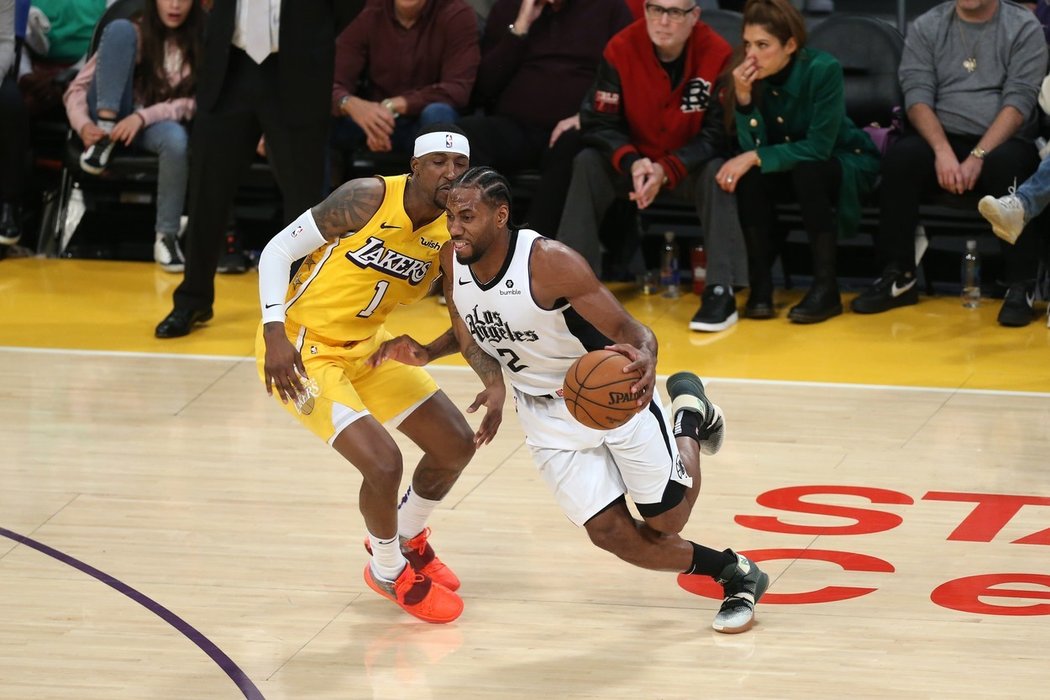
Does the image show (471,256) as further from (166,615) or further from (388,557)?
(166,615)

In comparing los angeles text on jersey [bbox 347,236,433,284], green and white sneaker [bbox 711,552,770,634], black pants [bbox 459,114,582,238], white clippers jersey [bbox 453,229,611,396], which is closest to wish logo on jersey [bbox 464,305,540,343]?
white clippers jersey [bbox 453,229,611,396]

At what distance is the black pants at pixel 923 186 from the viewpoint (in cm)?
800

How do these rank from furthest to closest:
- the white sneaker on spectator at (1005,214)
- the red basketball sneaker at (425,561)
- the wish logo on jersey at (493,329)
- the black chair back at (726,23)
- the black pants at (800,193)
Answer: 1. the black chair back at (726,23)
2. the black pants at (800,193)
3. the white sneaker on spectator at (1005,214)
4. the red basketball sneaker at (425,561)
5. the wish logo on jersey at (493,329)

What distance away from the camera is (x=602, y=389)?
4.29 m

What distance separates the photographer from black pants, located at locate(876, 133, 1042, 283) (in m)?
8.00

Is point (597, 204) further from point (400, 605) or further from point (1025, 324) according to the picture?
point (400, 605)

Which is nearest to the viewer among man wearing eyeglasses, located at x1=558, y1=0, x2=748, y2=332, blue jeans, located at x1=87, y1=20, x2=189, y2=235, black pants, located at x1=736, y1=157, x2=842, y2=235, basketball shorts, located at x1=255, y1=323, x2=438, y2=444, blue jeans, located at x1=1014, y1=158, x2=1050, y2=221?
basketball shorts, located at x1=255, y1=323, x2=438, y2=444

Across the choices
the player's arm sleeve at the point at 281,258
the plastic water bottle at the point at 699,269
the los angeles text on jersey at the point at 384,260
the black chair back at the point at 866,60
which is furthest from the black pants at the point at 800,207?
the player's arm sleeve at the point at 281,258

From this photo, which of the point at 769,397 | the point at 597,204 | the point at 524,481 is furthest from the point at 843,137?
the point at 524,481

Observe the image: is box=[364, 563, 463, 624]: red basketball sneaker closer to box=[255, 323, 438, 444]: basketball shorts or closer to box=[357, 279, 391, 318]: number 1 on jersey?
box=[255, 323, 438, 444]: basketball shorts

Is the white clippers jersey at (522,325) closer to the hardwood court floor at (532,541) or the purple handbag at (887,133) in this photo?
the hardwood court floor at (532,541)

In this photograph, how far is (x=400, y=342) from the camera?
483 cm

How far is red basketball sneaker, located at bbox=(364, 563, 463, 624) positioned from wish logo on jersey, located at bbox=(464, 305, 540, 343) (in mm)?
774

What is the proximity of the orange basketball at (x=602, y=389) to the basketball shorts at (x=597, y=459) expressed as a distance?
9.5 inches
